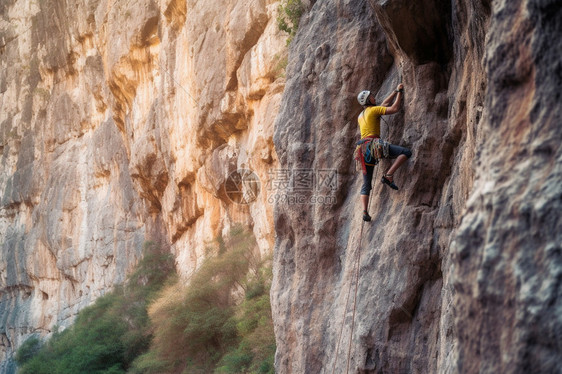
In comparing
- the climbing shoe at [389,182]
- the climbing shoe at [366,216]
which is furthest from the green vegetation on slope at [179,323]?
the climbing shoe at [389,182]

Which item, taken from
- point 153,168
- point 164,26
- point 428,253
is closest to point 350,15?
point 428,253

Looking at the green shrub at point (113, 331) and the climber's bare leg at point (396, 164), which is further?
the green shrub at point (113, 331)

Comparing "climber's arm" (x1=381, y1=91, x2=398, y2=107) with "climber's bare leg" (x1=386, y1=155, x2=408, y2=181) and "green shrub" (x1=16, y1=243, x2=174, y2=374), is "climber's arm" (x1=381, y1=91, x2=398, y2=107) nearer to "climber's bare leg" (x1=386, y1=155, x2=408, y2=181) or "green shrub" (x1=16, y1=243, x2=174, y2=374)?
"climber's bare leg" (x1=386, y1=155, x2=408, y2=181)

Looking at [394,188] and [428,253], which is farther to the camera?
[394,188]

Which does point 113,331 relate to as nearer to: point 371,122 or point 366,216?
point 366,216

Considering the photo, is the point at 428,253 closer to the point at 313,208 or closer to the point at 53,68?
the point at 313,208

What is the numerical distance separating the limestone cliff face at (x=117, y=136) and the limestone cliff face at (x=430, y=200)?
17.6ft

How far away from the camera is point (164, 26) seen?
63.2 feet

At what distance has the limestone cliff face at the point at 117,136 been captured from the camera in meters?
14.8

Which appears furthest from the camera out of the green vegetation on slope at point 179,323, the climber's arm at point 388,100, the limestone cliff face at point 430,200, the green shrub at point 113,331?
the green shrub at point 113,331

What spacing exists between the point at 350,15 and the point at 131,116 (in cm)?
1723

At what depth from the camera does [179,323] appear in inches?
657

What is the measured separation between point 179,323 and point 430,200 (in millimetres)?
12613

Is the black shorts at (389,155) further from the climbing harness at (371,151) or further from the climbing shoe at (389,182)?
the climbing shoe at (389,182)
